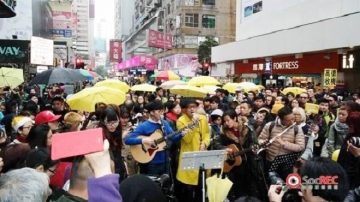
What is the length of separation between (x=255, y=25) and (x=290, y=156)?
33.3 meters

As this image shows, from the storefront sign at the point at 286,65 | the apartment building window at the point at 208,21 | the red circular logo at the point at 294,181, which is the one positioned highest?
the apartment building window at the point at 208,21

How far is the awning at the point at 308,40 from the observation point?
20789mm

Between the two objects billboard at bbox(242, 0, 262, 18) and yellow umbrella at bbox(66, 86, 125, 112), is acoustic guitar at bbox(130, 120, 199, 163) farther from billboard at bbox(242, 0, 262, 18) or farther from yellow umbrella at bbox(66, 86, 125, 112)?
billboard at bbox(242, 0, 262, 18)

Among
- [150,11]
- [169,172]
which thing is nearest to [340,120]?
[169,172]

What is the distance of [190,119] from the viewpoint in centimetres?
723

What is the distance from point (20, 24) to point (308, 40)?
A: 2388 centimetres

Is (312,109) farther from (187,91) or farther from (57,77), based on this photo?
(57,77)

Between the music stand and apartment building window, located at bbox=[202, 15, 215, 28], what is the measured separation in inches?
2384

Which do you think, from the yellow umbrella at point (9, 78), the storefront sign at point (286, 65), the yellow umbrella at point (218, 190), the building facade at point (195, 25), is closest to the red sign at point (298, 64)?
the storefront sign at point (286, 65)

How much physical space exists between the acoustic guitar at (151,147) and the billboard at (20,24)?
101ft

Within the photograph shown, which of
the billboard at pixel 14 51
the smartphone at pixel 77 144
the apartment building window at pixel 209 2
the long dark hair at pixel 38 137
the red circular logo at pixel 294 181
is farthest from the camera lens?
the apartment building window at pixel 209 2

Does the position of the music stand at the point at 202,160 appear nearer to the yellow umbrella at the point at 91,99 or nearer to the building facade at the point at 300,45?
the yellow umbrella at the point at 91,99

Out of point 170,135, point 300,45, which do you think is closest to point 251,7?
point 300,45

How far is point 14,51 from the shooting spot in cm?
1894
